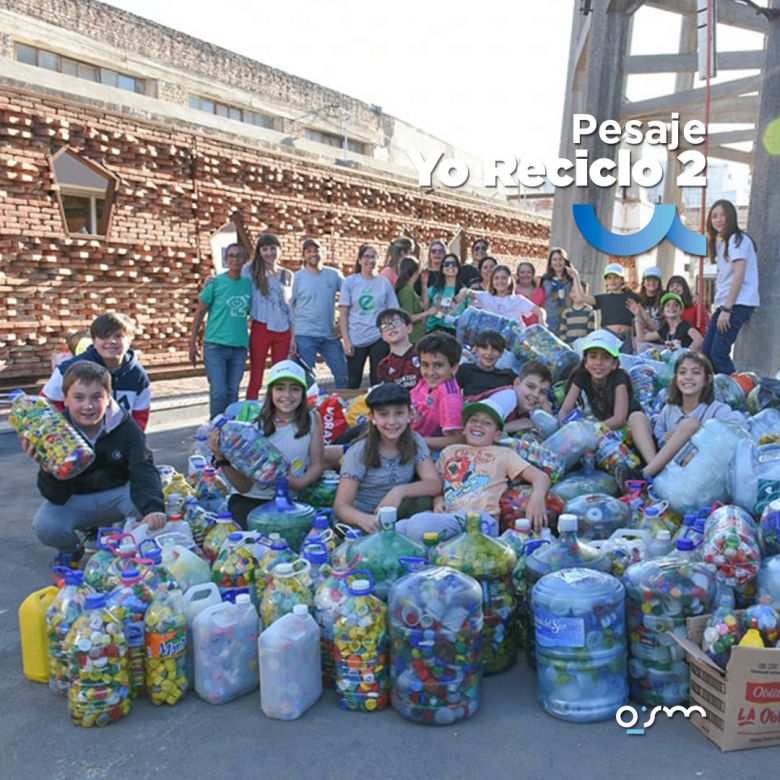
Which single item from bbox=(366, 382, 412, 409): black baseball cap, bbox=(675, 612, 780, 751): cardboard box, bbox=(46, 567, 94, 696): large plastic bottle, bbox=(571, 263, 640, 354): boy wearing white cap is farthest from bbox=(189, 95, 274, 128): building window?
bbox=(675, 612, 780, 751): cardboard box

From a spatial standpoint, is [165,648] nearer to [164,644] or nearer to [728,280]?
[164,644]

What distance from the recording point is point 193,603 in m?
3.24

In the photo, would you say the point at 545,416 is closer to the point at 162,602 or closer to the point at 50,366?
the point at 162,602

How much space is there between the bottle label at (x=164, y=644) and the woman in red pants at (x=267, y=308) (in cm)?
490

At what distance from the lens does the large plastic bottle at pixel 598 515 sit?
420 cm

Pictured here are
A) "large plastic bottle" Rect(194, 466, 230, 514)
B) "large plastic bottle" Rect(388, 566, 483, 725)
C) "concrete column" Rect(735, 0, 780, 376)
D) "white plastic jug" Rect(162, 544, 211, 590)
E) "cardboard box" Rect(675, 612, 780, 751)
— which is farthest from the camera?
"concrete column" Rect(735, 0, 780, 376)

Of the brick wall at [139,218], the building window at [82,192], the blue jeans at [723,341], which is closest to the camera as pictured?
the blue jeans at [723,341]

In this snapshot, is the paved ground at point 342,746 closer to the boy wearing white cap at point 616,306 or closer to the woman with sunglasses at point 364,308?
the woman with sunglasses at point 364,308

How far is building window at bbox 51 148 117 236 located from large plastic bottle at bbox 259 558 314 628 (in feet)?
32.0

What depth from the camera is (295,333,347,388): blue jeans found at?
8.08m

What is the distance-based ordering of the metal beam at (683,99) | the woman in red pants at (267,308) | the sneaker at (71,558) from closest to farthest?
the sneaker at (71,558) < the woman in red pants at (267,308) < the metal beam at (683,99)

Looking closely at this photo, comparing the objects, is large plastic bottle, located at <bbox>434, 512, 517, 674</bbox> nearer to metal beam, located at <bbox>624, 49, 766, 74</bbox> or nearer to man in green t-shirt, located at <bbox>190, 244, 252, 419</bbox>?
man in green t-shirt, located at <bbox>190, 244, 252, 419</bbox>

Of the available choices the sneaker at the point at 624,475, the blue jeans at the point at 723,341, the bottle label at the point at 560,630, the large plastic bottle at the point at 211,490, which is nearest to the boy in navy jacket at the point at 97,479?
the large plastic bottle at the point at 211,490

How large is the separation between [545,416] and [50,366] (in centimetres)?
857
